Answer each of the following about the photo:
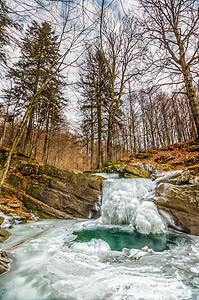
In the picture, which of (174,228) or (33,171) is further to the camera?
(33,171)

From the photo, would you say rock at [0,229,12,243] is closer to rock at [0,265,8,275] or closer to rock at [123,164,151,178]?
rock at [0,265,8,275]

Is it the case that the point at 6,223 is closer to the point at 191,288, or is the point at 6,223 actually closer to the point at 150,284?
the point at 150,284

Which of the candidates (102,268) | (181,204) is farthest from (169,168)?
(102,268)

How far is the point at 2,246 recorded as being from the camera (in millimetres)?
3076

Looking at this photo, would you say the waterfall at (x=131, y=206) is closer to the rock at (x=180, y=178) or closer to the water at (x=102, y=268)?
the water at (x=102, y=268)

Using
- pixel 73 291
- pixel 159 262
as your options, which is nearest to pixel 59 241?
pixel 73 291

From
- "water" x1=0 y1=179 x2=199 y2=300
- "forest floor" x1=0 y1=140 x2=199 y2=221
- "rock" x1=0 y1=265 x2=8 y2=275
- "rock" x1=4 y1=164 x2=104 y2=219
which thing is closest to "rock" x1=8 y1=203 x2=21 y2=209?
"forest floor" x1=0 y1=140 x2=199 y2=221

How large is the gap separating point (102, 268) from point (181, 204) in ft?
11.3

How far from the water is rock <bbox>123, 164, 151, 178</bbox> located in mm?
3291

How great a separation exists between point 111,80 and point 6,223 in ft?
37.3

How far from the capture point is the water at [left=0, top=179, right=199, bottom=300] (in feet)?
5.64

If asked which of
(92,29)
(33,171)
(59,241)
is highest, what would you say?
(92,29)

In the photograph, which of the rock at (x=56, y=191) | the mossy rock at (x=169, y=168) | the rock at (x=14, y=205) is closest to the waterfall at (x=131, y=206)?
the rock at (x=56, y=191)

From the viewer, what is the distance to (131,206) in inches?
207
